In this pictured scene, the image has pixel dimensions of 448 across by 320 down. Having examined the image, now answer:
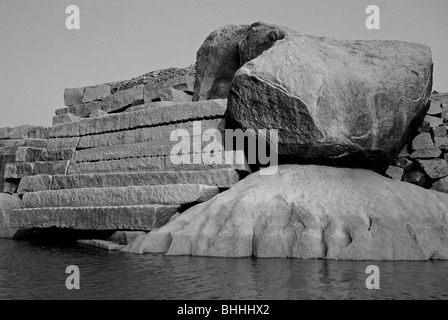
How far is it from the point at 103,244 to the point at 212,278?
2841 mm

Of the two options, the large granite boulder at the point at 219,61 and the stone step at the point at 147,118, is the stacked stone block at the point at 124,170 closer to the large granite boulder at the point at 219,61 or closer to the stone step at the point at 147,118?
the stone step at the point at 147,118

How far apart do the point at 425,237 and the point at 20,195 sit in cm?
753

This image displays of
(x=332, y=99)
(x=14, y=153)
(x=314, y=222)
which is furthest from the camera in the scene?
(x=14, y=153)

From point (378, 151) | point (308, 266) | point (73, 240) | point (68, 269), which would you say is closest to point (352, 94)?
point (378, 151)

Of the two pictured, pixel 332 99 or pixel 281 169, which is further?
pixel 281 169

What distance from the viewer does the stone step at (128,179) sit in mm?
6449

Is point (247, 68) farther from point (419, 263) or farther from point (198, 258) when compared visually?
point (419, 263)

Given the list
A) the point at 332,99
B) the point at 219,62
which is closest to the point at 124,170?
the point at 219,62

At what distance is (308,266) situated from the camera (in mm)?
4316

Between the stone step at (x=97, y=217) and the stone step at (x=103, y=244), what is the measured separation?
0.22m

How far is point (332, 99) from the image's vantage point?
5988 mm

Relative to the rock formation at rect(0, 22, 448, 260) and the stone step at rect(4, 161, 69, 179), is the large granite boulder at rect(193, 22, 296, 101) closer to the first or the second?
the rock formation at rect(0, 22, 448, 260)

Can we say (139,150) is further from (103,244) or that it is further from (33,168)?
(33,168)
